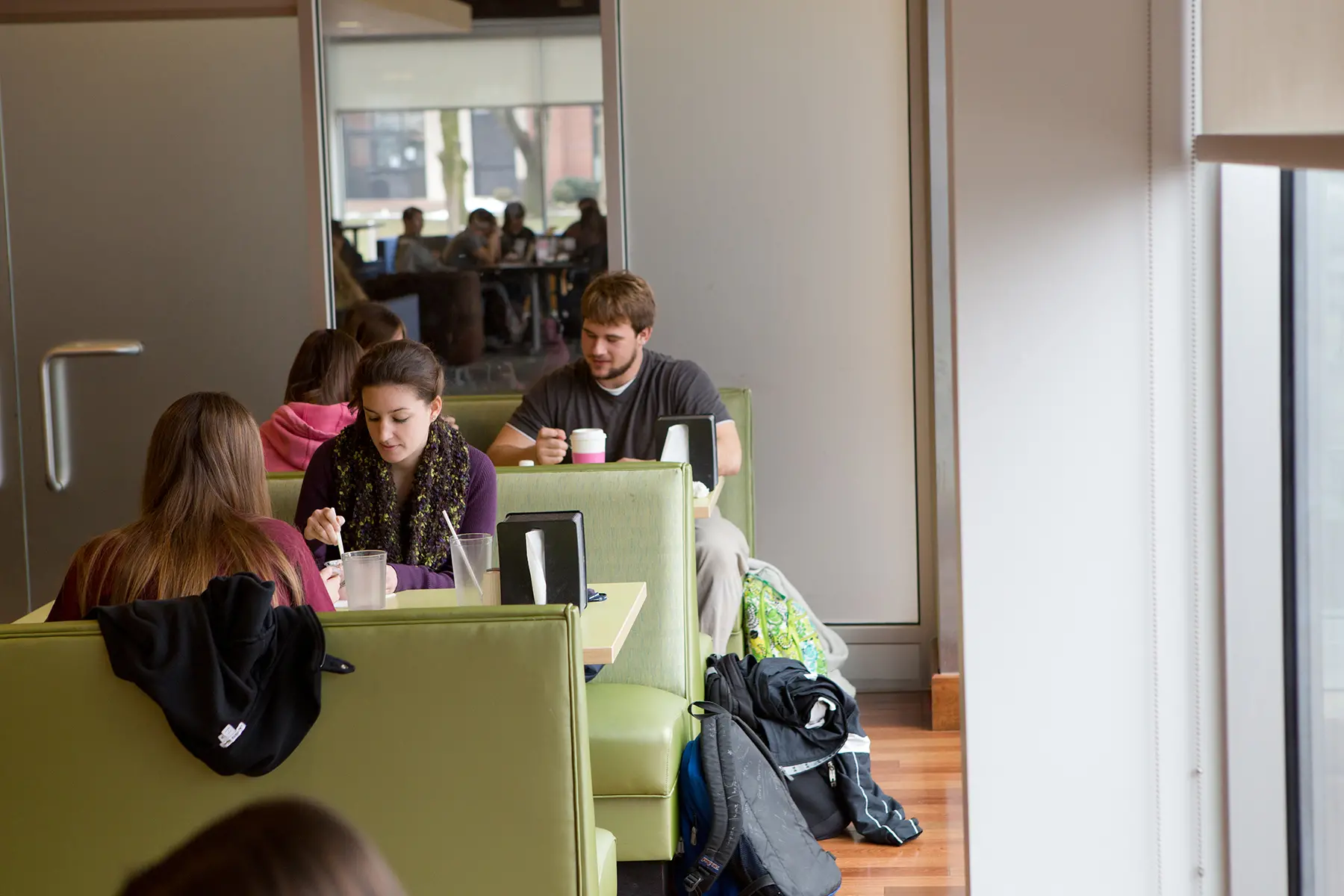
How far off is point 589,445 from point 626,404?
0.52 metres

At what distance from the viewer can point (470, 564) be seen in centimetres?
240

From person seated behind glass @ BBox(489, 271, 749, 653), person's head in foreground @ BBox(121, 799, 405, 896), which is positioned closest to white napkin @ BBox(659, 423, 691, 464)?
person seated behind glass @ BBox(489, 271, 749, 653)

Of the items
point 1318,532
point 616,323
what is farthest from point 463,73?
point 1318,532

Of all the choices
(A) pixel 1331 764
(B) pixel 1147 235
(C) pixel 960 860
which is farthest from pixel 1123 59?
(C) pixel 960 860

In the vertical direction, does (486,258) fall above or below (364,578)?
above

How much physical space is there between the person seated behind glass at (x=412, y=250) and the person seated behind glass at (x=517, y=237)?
20 cm

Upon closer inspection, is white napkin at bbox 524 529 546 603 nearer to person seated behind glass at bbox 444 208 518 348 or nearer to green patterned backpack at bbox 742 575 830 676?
green patterned backpack at bbox 742 575 830 676

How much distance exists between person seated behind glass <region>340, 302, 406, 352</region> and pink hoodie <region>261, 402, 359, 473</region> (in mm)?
482

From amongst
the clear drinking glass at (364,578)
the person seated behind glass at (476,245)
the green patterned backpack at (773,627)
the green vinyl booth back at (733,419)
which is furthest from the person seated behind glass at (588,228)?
the clear drinking glass at (364,578)

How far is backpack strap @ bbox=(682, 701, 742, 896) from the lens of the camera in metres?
2.73

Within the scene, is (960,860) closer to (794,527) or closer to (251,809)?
(794,527)

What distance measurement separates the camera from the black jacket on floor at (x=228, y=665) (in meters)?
1.76

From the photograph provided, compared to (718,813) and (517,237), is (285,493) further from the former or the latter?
(517,237)

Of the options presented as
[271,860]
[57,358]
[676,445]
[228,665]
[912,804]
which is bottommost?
[912,804]
